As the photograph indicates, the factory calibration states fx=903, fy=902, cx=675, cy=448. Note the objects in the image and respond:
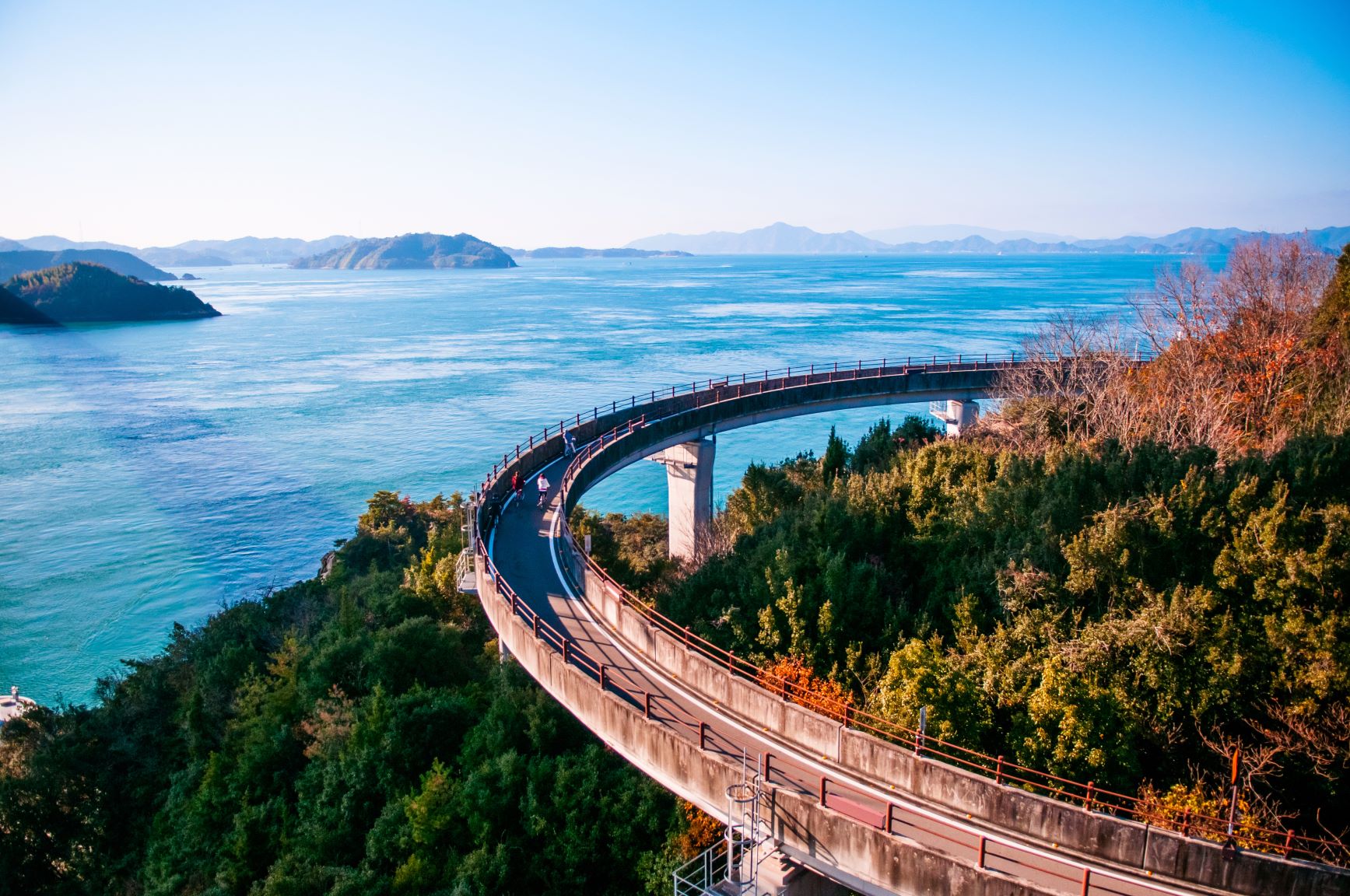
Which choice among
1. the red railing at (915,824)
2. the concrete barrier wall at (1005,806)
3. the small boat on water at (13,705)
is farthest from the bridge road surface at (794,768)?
the small boat on water at (13,705)

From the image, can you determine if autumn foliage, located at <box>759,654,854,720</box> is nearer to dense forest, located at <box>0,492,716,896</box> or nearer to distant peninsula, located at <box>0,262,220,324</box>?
dense forest, located at <box>0,492,716,896</box>

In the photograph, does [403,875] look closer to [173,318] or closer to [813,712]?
[813,712]

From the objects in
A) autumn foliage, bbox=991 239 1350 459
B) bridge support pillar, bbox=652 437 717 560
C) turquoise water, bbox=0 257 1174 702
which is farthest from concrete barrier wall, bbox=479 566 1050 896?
turquoise water, bbox=0 257 1174 702

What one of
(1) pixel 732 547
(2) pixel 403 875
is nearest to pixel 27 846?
(2) pixel 403 875

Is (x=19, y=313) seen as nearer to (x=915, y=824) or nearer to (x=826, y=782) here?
(x=826, y=782)

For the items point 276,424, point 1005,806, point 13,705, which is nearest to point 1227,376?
point 1005,806

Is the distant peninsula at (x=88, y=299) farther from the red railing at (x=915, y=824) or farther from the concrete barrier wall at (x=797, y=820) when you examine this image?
the red railing at (x=915, y=824)
